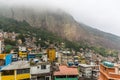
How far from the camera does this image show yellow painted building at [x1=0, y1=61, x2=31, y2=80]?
31.9 meters

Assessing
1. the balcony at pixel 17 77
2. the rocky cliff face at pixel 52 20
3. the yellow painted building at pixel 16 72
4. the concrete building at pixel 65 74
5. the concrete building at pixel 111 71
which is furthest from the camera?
the rocky cliff face at pixel 52 20

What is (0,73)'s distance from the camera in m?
31.4

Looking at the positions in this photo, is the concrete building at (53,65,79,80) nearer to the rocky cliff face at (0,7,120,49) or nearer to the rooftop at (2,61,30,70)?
the rooftop at (2,61,30,70)

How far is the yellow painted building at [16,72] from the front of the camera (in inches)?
1256

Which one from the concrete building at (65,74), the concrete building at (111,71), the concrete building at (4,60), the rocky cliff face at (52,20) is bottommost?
the concrete building at (65,74)

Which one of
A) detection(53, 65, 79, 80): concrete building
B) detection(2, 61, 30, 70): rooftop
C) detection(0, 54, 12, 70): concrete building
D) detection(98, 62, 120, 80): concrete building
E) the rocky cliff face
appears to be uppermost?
the rocky cliff face

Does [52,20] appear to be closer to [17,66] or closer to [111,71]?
[17,66]

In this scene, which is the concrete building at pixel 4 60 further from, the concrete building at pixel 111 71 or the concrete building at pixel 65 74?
the concrete building at pixel 111 71

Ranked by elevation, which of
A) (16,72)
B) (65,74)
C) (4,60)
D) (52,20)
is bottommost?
(65,74)

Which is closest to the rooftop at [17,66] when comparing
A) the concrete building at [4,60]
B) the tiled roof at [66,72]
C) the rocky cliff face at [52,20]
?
the concrete building at [4,60]

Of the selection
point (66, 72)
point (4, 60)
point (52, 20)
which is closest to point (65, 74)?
point (66, 72)

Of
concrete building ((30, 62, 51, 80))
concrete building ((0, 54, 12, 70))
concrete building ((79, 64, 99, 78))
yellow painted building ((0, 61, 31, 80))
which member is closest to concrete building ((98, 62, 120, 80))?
concrete building ((30, 62, 51, 80))

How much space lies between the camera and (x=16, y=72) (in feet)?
107

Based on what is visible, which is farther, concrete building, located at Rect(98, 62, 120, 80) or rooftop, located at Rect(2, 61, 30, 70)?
rooftop, located at Rect(2, 61, 30, 70)
